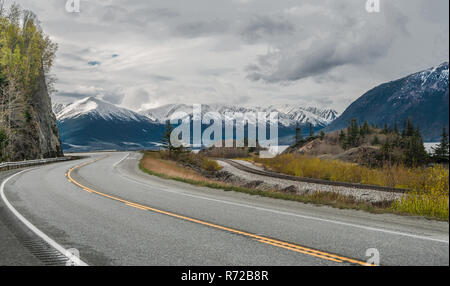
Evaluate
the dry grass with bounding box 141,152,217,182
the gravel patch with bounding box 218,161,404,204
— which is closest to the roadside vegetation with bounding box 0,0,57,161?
the dry grass with bounding box 141,152,217,182

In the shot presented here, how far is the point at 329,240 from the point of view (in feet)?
22.0

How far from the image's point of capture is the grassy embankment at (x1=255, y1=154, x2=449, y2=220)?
9953mm

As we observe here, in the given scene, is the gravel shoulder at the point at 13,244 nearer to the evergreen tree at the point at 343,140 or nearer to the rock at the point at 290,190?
the rock at the point at 290,190

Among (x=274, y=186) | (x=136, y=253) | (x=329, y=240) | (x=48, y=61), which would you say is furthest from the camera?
(x=48, y=61)

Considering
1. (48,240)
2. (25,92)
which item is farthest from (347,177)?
(25,92)

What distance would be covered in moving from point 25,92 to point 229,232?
37.4m

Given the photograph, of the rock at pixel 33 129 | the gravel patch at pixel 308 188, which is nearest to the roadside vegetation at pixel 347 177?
the gravel patch at pixel 308 188

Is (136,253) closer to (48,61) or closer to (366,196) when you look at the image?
(366,196)

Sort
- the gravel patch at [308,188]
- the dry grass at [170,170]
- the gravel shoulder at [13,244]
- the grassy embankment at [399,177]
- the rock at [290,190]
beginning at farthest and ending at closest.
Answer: the dry grass at [170,170] < the rock at [290,190] < the gravel patch at [308,188] < the grassy embankment at [399,177] < the gravel shoulder at [13,244]

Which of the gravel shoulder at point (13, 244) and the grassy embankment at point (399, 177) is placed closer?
the gravel shoulder at point (13, 244)

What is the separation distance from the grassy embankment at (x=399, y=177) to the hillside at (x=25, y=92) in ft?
90.9

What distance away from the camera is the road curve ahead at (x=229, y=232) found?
5770mm
